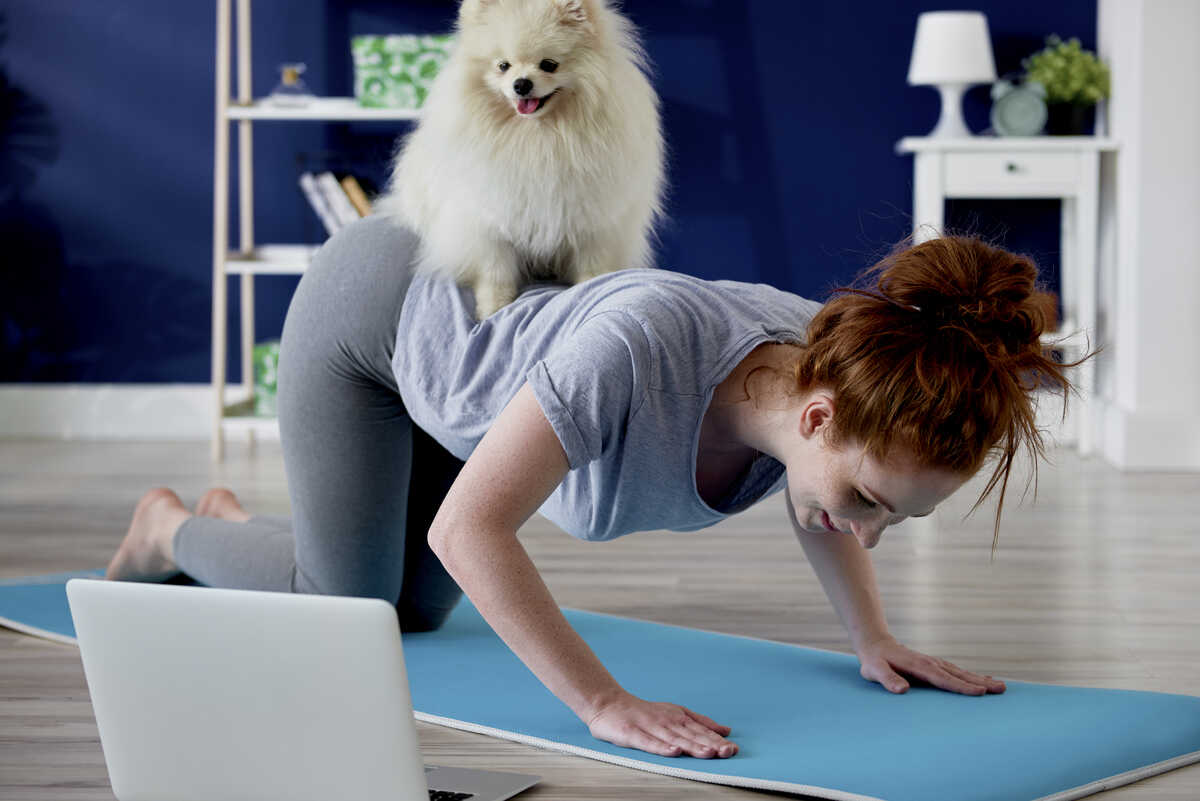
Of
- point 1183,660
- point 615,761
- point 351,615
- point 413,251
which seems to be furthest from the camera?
point 1183,660

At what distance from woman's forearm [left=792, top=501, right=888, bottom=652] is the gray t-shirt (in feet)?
0.57

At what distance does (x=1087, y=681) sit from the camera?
5.81ft

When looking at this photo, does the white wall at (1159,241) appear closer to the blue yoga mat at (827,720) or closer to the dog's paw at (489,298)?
the blue yoga mat at (827,720)

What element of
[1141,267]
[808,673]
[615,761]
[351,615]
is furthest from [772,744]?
[1141,267]

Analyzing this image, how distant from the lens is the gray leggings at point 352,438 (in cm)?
168

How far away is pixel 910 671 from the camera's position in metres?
1.65

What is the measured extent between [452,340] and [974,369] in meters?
0.62

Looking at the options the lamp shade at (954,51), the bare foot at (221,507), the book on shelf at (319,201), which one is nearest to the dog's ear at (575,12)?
the bare foot at (221,507)

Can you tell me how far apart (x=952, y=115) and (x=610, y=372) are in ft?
9.64

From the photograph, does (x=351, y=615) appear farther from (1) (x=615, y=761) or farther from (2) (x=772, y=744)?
(2) (x=772, y=744)

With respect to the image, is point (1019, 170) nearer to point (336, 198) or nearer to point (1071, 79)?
point (1071, 79)

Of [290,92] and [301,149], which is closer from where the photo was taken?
[290,92]

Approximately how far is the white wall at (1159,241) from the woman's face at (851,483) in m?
2.56

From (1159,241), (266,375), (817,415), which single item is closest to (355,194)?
(266,375)
